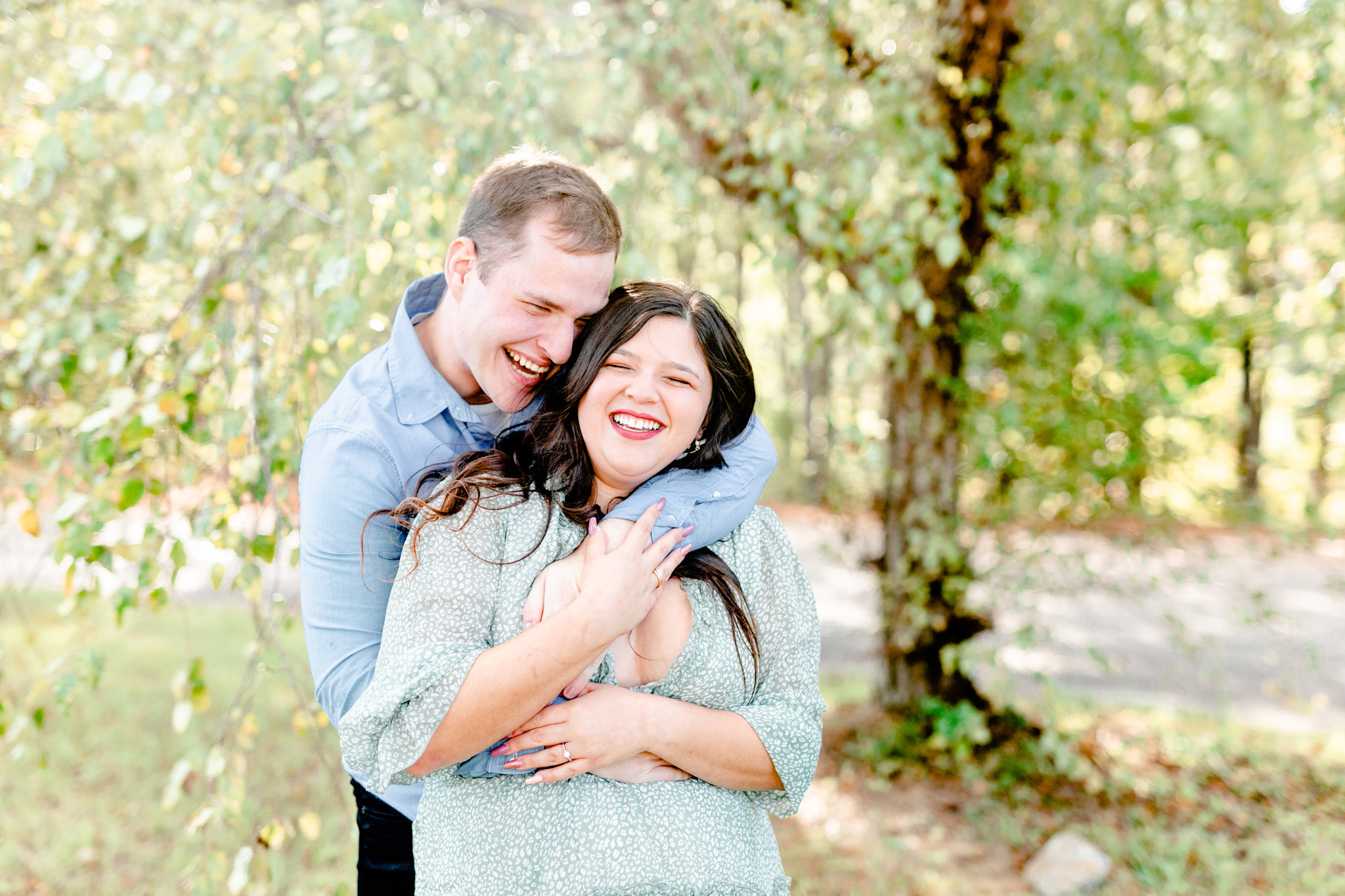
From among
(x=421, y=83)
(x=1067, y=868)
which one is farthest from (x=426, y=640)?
(x=1067, y=868)

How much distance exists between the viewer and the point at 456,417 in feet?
6.23

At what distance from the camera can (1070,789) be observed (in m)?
4.46

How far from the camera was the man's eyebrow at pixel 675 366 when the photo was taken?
1.77 m

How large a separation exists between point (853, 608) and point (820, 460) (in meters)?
3.44

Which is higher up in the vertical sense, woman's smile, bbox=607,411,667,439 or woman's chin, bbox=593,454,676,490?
woman's smile, bbox=607,411,667,439

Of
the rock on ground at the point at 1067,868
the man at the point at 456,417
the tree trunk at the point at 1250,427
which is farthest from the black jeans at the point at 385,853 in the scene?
the tree trunk at the point at 1250,427

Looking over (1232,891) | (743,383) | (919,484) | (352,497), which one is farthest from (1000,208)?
(352,497)

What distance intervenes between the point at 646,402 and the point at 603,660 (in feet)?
1.66

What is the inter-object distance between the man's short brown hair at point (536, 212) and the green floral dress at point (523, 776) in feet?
1.88

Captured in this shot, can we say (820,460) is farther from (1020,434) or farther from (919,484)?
(1020,434)

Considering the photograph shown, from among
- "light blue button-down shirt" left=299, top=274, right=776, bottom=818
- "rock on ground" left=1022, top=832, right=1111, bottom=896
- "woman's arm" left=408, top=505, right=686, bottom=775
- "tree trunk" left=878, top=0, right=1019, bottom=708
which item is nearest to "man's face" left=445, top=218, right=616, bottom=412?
"light blue button-down shirt" left=299, top=274, right=776, bottom=818

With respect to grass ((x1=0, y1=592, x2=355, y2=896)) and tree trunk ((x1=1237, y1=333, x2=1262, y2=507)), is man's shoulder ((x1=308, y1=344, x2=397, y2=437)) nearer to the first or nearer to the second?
grass ((x1=0, y1=592, x2=355, y2=896))

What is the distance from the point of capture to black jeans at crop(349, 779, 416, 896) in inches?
80.1

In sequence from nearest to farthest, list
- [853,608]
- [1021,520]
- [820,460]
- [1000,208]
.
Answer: [1000,208]
[1021,520]
[820,460]
[853,608]
